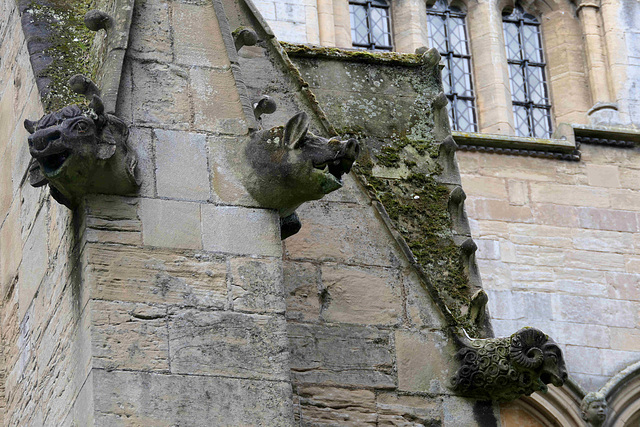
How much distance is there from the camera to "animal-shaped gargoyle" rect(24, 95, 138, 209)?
6.16m

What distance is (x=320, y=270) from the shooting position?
7.28 meters

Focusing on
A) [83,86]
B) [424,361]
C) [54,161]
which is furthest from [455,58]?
[54,161]

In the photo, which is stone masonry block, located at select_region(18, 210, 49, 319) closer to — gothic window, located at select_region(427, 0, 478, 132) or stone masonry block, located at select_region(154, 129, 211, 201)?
stone masonry block, located at select_region(154, 129, 211, 201)

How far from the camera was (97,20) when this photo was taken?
22.2 ft

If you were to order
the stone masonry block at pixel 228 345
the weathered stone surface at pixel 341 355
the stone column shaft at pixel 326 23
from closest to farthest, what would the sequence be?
the stone masonry block at pixel 228 345 → the weathered stone surface at pixel 341 355 → the stone column shaft at pixel 326 23

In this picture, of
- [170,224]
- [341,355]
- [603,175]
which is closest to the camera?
[170,224]

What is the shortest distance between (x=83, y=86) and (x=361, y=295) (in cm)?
146

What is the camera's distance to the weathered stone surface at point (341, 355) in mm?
6965

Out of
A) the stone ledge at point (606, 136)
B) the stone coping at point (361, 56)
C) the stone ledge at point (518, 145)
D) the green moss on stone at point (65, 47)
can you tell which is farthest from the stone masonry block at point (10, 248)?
the stone ledge at point (606, 136)

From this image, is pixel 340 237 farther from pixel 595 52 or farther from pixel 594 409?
pixel 595 52

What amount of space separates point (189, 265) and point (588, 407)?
10961 millimetres

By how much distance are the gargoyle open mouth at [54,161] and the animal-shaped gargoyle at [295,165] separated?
669 millimetres

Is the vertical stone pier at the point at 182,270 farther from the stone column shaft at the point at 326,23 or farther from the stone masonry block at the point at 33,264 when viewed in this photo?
the stone column shaft at the point at 326,23

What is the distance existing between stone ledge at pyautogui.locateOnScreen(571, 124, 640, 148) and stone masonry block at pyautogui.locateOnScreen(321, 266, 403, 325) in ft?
39.8
